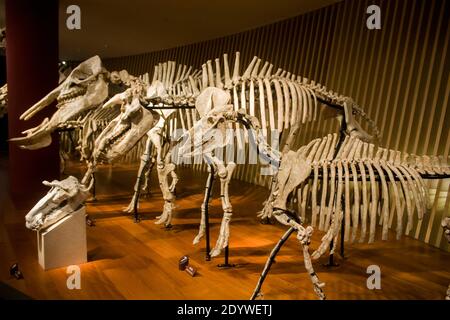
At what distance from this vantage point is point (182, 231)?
5223 mm

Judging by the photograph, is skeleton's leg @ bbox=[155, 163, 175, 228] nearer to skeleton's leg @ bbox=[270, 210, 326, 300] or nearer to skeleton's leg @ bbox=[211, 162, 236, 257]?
skeleton's leg @ bbox=[211, 162, 236, 257]

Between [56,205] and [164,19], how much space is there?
4.59 m

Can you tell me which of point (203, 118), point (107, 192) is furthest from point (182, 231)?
point (107, 192)

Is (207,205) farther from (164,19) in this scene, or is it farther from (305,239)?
(164,19)

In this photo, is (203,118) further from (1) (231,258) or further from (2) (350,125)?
(2) (350,125)

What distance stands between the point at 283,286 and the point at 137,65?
32.3 feet

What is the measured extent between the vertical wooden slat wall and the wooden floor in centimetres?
110

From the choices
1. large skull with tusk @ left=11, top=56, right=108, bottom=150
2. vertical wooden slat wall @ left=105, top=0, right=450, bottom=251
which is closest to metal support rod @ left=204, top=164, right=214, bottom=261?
large skull with tusk @ left=11, top=56, right=108, bottom=150

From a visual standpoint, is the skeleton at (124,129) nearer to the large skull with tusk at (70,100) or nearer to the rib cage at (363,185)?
the large skull with tusk at (70,100)

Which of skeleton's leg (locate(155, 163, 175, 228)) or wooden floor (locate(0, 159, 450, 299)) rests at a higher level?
skeleton's leg (locate(155, 163, 175, 228))

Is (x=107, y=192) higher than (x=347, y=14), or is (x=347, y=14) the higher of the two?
(x=347, y=14)

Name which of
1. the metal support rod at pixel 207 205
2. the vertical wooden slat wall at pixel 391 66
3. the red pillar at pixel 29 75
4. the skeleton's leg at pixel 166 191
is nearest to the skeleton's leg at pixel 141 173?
the skeleton's leg at pixel 166 191

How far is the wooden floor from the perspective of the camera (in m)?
3.52

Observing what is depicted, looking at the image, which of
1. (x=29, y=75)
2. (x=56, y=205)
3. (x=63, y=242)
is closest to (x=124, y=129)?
(x=56, y=205)
